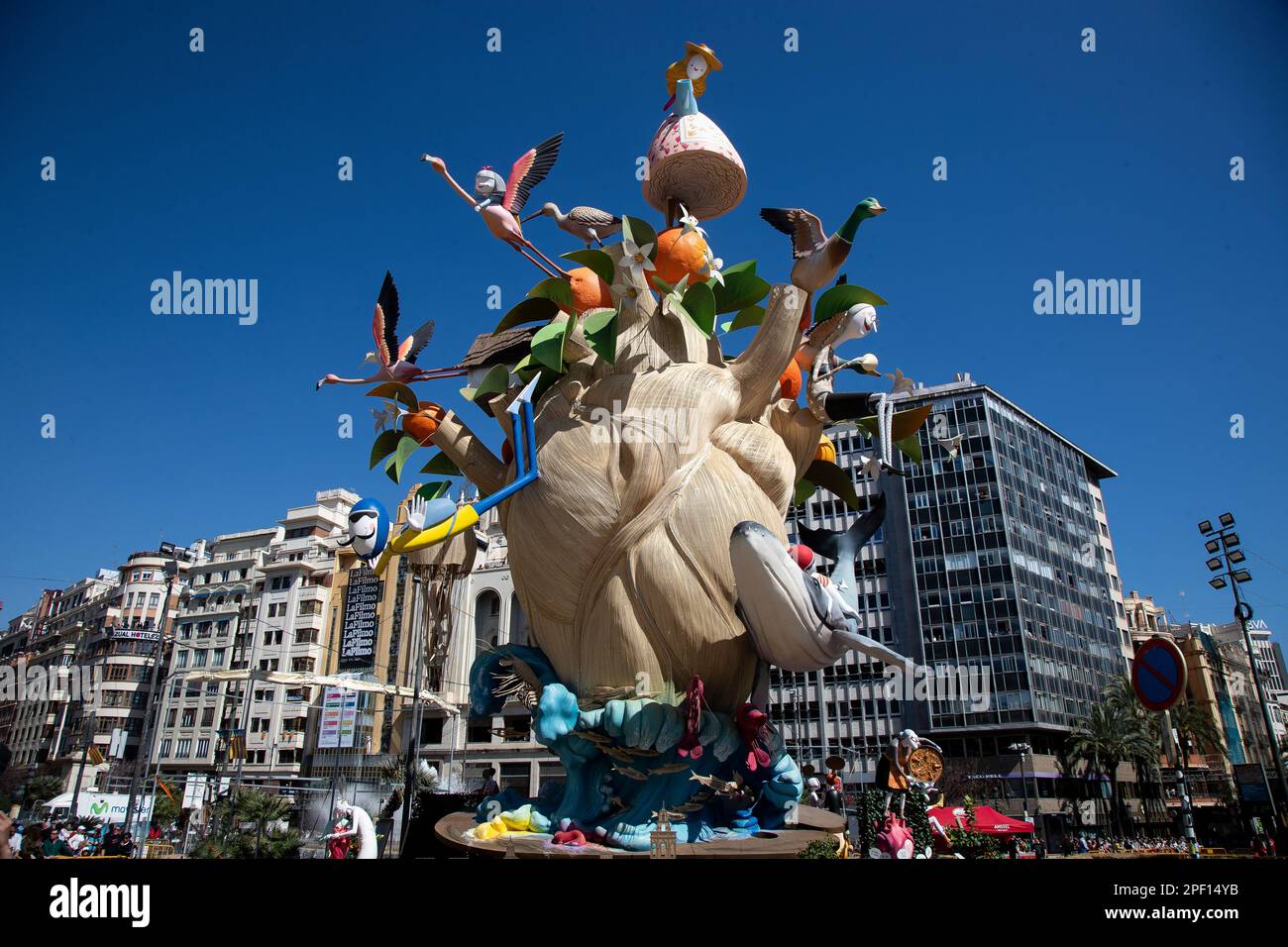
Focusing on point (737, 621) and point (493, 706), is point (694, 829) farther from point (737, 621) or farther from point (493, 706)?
point (493, 706)

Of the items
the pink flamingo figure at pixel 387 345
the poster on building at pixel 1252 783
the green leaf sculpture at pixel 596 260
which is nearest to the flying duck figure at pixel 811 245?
the green leaf sculpture at pixel 596 260

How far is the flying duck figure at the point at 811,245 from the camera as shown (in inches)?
461

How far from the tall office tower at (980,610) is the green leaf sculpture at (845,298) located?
110ft

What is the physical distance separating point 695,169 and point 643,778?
947 cm

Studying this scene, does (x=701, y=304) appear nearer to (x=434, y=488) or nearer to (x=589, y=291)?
(x=589, y=291)

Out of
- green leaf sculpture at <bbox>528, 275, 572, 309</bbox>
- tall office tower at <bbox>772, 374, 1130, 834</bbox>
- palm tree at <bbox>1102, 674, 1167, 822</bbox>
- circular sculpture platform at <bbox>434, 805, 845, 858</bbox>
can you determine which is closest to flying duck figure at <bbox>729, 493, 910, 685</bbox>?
circular sculpture platform at <bbox>434, 805, 845, 858</bbox>

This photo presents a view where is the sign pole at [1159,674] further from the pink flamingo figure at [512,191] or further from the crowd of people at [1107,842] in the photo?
the crowd of people at [1107,842]

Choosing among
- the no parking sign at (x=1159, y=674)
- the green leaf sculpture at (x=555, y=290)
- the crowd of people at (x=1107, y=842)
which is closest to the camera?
the no parking sign at (x=1159, y=674)

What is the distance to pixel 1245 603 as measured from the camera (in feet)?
69.4

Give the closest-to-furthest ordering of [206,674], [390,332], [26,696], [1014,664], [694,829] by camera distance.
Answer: [694,829] → [390,332] → [206,674] → [1014,664] → [26,696]

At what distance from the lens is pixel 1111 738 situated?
45281 millimetres

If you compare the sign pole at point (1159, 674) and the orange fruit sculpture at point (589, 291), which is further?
the orange fruit sculpture at point (589, 291)

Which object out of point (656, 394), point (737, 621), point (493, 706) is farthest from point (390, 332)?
point (737, 621)

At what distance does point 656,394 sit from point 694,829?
5.87m
